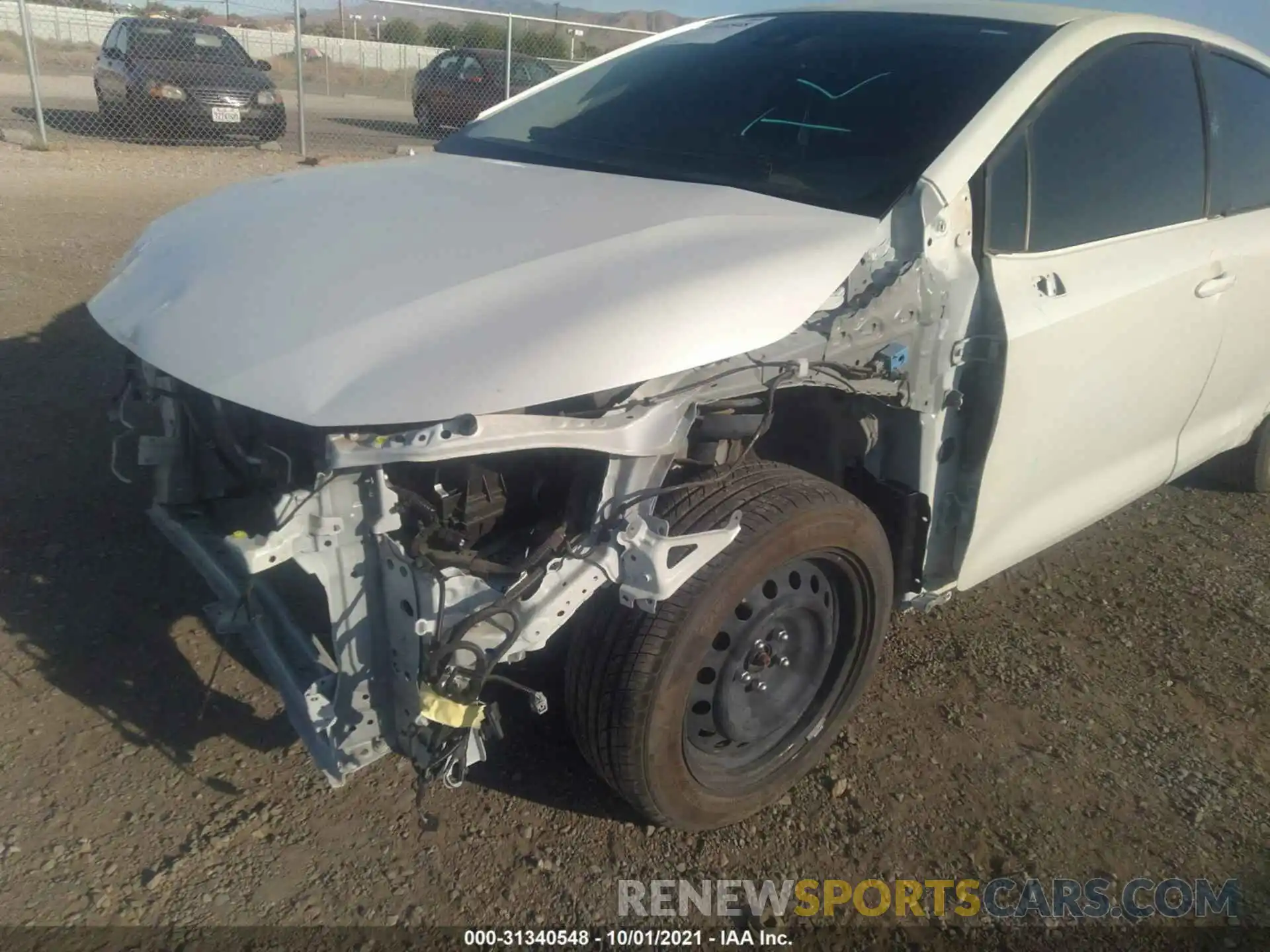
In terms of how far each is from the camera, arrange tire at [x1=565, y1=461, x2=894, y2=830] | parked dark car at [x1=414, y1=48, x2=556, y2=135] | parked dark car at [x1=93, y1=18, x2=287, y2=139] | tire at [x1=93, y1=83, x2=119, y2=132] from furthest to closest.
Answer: parked dark car at [x1=414, y1=48, x2=556, y2=135]
tire at [x1=93, y1=83, x2=119, y2=132]
parked dark car at [x1=93, y1=18, x2=287, y2=139]
tire at [x1=565, y1=461, x2=894, y2=830]

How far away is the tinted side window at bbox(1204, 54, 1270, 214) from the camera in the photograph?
3.19 meters

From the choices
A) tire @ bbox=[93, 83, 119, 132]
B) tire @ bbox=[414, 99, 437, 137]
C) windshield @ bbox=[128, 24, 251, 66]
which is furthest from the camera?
tire @ bbox=[414, 99, 437, 137]

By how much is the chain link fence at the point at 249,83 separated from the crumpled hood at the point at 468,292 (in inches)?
345

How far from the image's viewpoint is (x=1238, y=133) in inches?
130

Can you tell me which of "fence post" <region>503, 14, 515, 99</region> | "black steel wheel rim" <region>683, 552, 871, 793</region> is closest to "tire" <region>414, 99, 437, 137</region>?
"fence post" <region>503, 14, 515, 99</region>

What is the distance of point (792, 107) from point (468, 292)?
1.34m

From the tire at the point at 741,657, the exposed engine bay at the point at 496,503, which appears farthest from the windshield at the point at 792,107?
the tire at the point at 741,657

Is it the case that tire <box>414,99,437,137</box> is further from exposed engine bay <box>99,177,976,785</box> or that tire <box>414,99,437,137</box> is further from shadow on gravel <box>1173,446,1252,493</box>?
exposed engine bay <box>99,177,976,785</box>

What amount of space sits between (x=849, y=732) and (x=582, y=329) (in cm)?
151

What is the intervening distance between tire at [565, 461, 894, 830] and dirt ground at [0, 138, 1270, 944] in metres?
0.18

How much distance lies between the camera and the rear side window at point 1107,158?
100.0 inches

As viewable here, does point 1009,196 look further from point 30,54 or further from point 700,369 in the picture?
point 30,54

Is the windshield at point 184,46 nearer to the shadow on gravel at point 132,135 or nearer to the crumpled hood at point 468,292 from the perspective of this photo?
the shadow on gravel at point 132,135

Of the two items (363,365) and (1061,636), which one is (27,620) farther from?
(1061,636)
